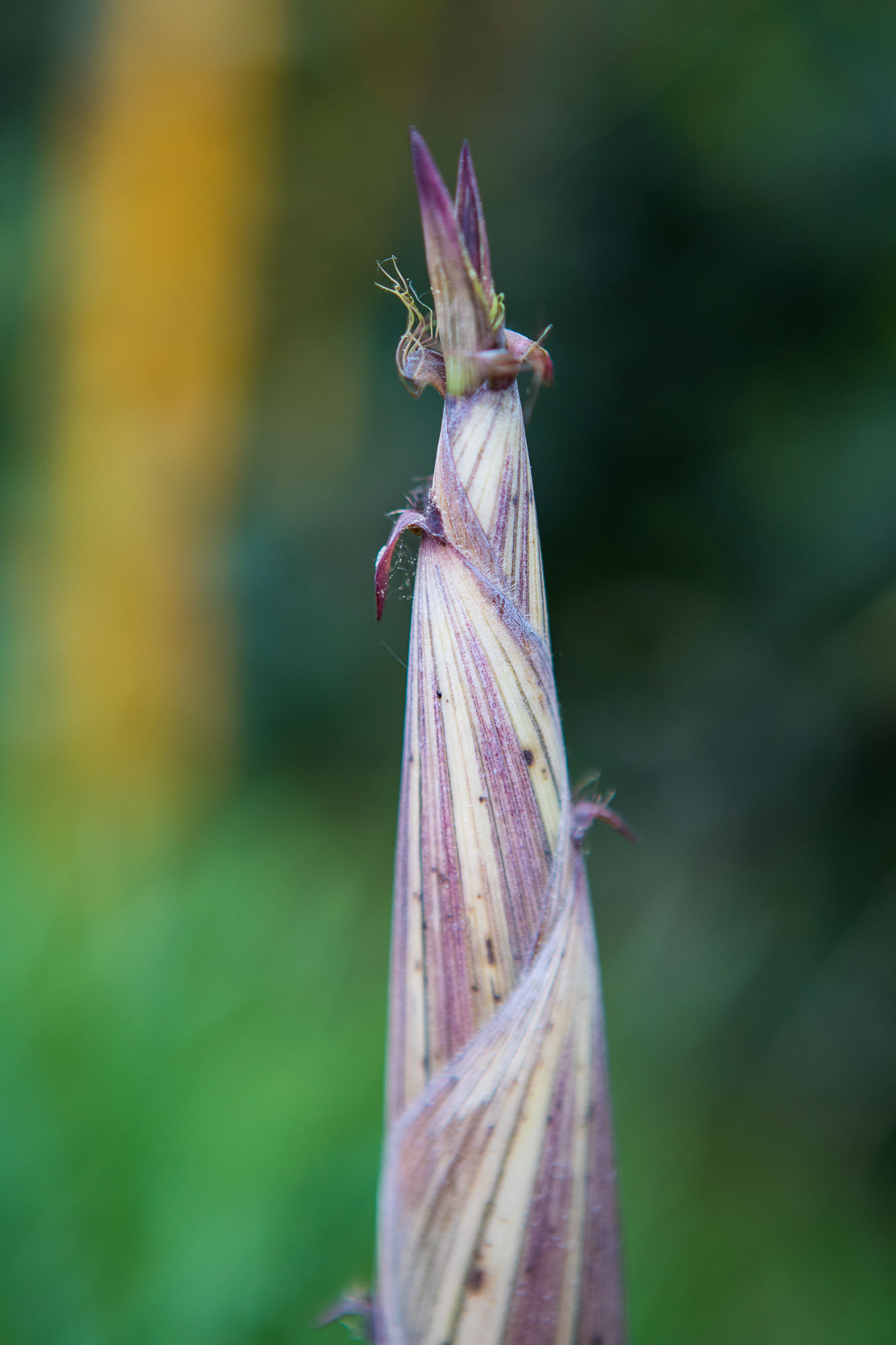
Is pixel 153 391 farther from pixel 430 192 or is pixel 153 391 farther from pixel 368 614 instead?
pixel 430 192

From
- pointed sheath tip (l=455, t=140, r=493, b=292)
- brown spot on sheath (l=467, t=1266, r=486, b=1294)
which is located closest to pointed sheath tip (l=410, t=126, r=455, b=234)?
pointed sheath tip (l=455, t=140, r=493, b=292)

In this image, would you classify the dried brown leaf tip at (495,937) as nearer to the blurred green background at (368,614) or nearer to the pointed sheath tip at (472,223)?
the pointed sheath tip at (472,223)

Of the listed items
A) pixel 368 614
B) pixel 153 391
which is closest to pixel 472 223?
pixel 368 614

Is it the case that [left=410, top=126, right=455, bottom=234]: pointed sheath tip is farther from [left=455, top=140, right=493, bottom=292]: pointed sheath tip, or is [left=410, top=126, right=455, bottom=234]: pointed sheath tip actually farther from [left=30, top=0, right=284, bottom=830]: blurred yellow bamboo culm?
[left=30, top=0, right=284, bottom=830]: blurred yellow bamboo culm

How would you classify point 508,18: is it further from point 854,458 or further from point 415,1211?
point 415,1211

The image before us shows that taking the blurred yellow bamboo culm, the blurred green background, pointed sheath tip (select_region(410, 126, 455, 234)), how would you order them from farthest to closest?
the blurred yellow bamboo culm → the blurred green background → pointed sheath tip (select_region(410, 126, 455, 234))

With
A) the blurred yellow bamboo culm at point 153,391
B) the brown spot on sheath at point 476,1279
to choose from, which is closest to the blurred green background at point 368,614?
the blurred yellow bamboo culm at point 153,391
